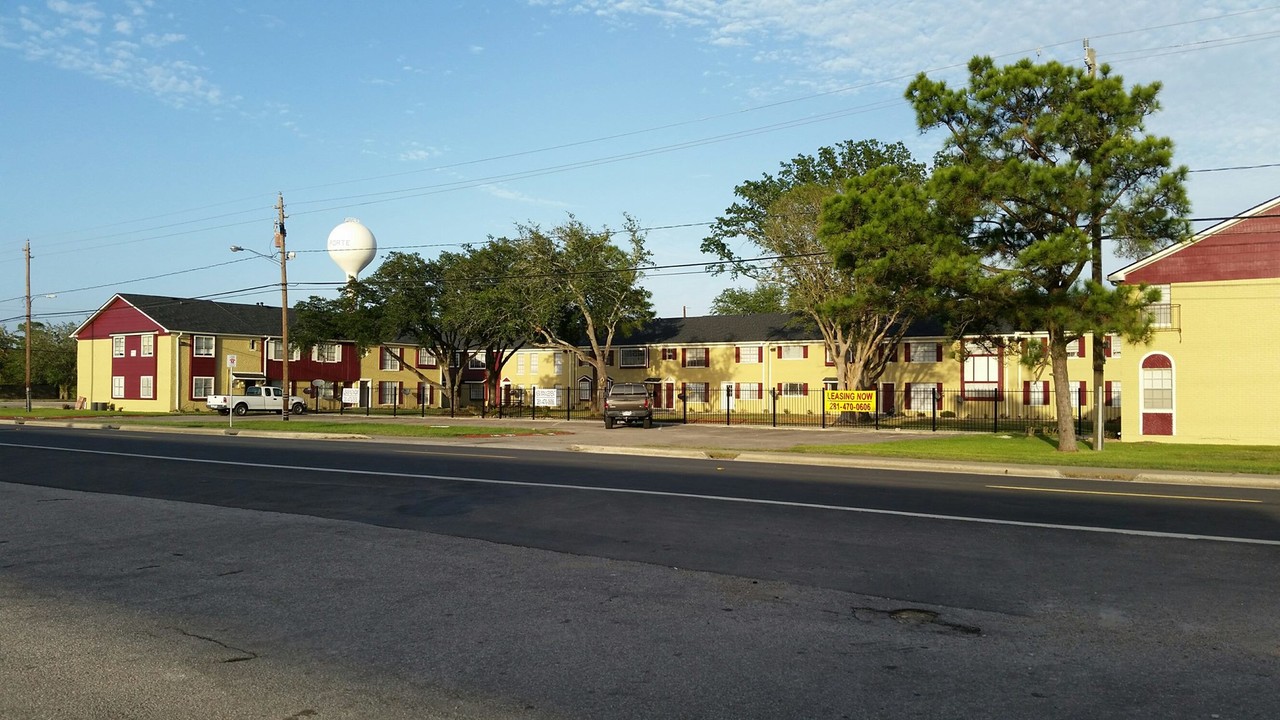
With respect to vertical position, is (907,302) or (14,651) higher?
(907,302)

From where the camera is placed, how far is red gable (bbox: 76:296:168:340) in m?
65.4

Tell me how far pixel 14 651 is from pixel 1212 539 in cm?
1172

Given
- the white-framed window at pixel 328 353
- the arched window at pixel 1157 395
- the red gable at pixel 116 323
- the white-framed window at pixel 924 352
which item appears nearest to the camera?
the arched window at pixel 1157 395

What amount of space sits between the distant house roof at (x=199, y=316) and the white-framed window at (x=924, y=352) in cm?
4445

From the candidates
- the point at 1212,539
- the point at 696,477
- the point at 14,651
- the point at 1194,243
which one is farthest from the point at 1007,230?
the point at 14,651

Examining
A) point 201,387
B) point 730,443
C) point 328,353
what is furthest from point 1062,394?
point 328,353

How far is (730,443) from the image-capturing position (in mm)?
31406

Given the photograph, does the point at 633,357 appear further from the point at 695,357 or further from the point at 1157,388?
the point at 1157,388

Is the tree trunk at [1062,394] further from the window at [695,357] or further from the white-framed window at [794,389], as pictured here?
the window at [695,357]

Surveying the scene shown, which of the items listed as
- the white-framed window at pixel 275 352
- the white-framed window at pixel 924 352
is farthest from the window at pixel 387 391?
the white-framed window at pixel 924 352

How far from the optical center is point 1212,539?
36.2ft

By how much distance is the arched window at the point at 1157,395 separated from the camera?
30.8m

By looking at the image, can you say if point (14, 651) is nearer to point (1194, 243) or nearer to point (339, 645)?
point (339, 645)

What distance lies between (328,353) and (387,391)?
6747 millimetres
